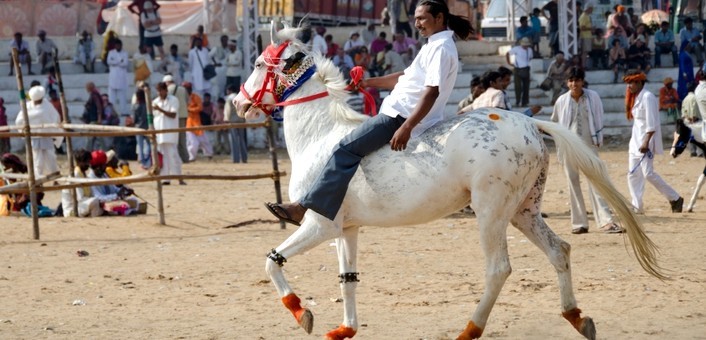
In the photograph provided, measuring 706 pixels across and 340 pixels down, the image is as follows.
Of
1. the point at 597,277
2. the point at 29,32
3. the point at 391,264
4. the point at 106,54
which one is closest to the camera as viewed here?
the point at 597,277

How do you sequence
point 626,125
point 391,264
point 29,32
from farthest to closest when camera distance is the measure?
point 29,32 < point 626,125 < point 391,264

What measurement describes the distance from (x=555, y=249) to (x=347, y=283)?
1.34 meters

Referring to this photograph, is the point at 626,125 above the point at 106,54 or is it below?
below

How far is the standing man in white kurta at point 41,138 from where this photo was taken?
17969mm

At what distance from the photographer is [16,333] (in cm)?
848

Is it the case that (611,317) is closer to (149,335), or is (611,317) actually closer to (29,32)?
(149,335)

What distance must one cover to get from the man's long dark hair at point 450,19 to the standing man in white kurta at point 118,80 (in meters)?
21.0

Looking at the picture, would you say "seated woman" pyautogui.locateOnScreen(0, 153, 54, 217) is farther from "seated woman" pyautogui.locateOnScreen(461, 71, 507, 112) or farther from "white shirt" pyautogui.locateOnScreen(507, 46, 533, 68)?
"white shirt" pyautogui.locateOnScreen(507, 46, 533, 68)

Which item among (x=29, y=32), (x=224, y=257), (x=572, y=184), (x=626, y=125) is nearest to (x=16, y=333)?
(x=224, y=257)

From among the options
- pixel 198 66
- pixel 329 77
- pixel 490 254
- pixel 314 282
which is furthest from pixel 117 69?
pixel 490 254

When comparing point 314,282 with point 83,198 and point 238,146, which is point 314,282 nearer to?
point 83,198

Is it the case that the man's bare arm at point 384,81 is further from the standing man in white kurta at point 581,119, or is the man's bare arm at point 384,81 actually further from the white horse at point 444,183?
the standing man in white kurta at point 581,119

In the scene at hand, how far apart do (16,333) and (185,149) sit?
1552 cm

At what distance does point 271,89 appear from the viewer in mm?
8328
